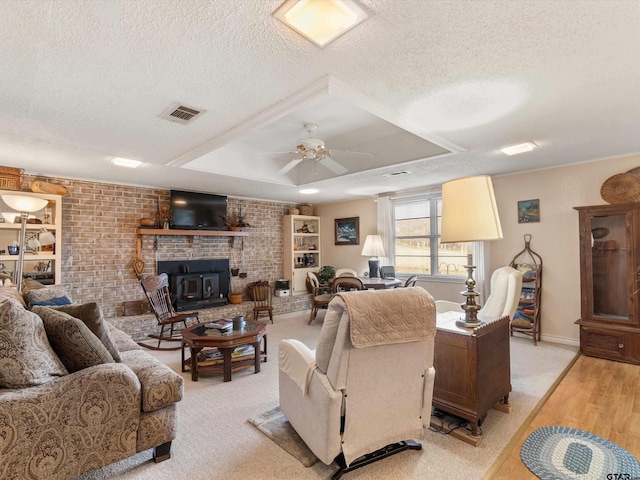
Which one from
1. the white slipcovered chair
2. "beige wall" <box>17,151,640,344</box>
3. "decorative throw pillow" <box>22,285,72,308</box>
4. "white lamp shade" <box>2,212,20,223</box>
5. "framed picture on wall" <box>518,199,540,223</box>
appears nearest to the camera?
"decorative throw pillow" <box>22,285,72,308</box>

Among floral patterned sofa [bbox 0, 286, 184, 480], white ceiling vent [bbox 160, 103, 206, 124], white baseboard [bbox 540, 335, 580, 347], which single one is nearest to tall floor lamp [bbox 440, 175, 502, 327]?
white ceiling vent [bbox 160, 103, 206, 124]

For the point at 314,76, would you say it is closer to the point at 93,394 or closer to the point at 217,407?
the point at 93,394

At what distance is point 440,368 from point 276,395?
56.8 inches

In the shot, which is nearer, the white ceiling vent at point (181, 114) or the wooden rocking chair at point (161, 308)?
the white ceiling vent at point (181, 114)

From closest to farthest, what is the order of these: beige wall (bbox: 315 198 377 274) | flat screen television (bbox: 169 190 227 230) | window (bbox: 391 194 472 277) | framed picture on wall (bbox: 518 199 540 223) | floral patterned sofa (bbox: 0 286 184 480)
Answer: floral patterned sofa (bbox: 0 286 184 480)
framed picture on wall (bbox: 518 199 540 223)
flat screen television (bbox: 169 190 227 230)
window (bbox: 391 194 472 277)
beige wall (bbox: 315 198 377 274)

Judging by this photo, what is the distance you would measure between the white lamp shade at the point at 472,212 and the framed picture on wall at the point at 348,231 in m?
4.47

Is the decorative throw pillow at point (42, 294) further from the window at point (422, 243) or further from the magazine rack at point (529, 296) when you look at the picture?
the magazine rack at point (529, 296)

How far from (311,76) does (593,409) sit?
3261mm

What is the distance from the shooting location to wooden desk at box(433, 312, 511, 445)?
2189mm

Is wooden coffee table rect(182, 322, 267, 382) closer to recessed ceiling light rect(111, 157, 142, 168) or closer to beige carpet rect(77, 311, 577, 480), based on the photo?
beige carpet rect(77, 311, 577, 480)

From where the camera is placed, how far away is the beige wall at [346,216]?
6547mm

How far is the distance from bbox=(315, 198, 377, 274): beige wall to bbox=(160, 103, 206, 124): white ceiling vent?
4426mm

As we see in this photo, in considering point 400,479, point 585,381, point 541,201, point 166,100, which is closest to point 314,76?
point 166,100

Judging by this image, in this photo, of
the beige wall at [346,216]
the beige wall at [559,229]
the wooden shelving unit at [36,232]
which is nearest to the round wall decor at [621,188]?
the beige wall at [559,229]
